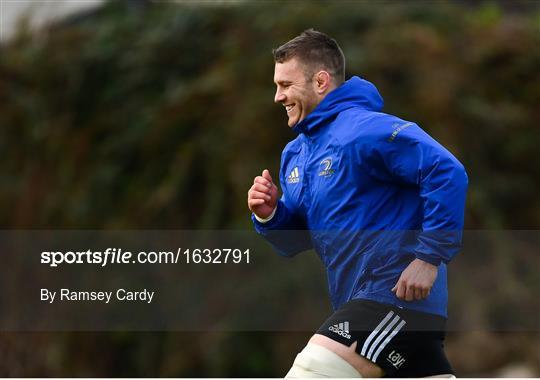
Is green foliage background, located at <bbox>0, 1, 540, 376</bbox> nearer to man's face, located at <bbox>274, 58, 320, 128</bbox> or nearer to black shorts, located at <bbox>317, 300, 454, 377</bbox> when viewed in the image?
man's face, located at <bbox>274, 58, 320, 128</bbox>

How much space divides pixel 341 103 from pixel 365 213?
0.47 meters

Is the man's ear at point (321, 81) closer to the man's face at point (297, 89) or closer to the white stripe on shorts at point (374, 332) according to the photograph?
the man's face at point (297, 89)

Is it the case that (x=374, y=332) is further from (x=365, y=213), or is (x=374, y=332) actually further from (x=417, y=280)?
(x=365, y=213)

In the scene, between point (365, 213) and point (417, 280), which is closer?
point (417, 280)

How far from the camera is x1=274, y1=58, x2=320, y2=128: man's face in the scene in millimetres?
3896

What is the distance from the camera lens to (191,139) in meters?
9.73

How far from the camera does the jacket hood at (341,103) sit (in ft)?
12.6

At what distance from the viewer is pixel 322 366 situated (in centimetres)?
350

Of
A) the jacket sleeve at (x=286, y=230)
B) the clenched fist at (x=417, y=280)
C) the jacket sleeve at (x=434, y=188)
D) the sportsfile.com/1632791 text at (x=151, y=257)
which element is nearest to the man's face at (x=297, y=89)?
the jacket sleeve at (x=286, y=230)

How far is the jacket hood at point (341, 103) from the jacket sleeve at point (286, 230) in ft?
1.09

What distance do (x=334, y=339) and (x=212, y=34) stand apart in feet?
22.3

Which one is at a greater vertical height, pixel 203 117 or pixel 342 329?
pixel 203 117

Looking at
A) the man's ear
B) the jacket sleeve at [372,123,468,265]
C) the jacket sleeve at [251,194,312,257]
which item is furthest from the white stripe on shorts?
the man's ear

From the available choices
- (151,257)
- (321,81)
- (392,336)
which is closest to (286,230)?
(321,81)
